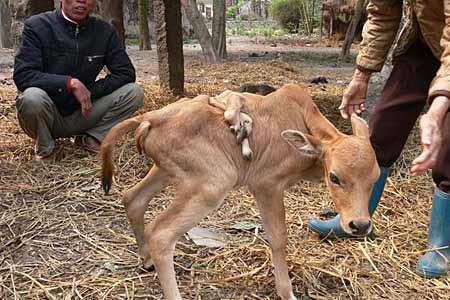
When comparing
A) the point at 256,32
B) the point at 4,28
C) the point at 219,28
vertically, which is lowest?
the point at 256,32

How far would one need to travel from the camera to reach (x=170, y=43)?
6.27 m

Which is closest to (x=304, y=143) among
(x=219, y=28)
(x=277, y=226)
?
(x=277, y=226)

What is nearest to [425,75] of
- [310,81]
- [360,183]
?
[360,183]

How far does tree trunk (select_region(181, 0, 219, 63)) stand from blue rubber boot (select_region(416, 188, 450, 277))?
686 cm

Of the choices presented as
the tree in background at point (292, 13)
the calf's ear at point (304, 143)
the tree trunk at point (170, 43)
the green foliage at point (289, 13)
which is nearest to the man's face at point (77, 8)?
the tree trunk at point (170, 43)

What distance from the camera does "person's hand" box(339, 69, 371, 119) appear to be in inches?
126

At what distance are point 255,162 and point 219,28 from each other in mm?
8641

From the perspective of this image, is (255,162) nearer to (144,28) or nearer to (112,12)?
(112,12)

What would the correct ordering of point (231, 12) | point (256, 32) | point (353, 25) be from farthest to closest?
point (231, 12), point (256, 32), point (353, 25)

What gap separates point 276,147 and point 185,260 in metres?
0.84

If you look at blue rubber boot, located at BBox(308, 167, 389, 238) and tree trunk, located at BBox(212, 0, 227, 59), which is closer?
blue rubber boot, located at BBox(308, 167, 389, 238)

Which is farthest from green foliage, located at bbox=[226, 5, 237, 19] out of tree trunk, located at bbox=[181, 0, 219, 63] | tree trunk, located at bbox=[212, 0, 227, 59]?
tree trunk, located at bbox=[181, 0, 219, 63]

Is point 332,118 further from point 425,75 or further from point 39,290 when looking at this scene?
point 39,290

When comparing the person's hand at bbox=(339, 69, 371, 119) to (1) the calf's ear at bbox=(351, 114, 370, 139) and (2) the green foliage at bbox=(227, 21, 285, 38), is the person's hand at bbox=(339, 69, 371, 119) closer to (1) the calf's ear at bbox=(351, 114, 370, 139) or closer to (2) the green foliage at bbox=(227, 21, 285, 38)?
(1) the calf's ear at bbox=(351, 114, 370, 139)
